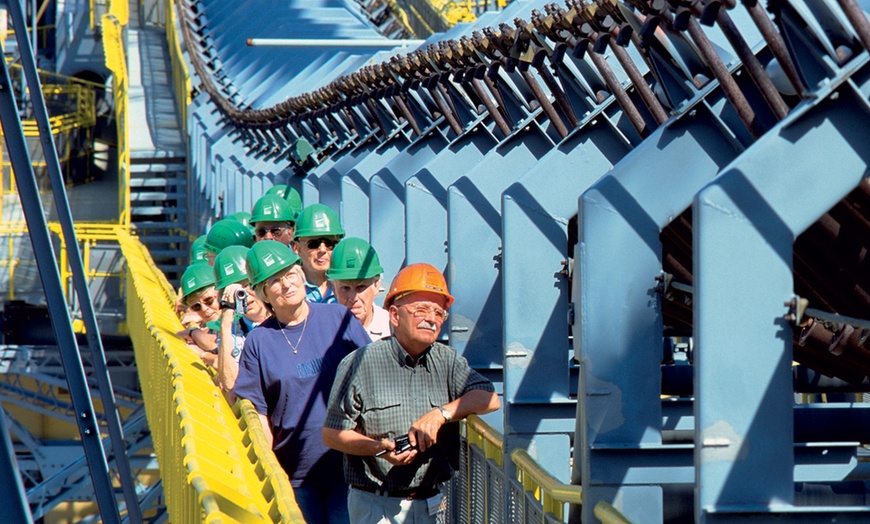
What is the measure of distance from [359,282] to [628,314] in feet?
6.24

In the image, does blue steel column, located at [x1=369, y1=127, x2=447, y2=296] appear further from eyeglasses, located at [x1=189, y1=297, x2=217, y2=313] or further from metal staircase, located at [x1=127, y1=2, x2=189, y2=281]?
metal staircase, located at [x1=127, y1=2, x2=189, y2=281]

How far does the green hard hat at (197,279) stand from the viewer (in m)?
9.30

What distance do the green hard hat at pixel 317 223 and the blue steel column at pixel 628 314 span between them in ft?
9.31

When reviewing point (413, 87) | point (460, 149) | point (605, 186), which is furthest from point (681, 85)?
point (413, 87)

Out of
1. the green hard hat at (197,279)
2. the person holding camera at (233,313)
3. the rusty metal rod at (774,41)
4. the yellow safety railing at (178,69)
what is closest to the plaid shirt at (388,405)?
the person holding camera at (233,313)

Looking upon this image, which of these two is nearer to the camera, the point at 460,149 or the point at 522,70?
the point at 522,70

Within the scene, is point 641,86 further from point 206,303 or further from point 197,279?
point 206,303

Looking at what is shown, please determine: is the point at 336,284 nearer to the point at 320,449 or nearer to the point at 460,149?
the point at 320,449

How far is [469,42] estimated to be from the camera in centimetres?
961

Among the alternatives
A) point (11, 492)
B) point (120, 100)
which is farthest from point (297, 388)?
point (120, 100)

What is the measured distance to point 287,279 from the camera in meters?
6.21

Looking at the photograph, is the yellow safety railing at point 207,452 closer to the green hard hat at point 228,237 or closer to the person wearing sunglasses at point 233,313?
the person wearing sunglasses at point 233,313

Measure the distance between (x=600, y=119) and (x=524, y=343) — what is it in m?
1.21

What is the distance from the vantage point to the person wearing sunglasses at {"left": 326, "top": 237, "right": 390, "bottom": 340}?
7398 mm
